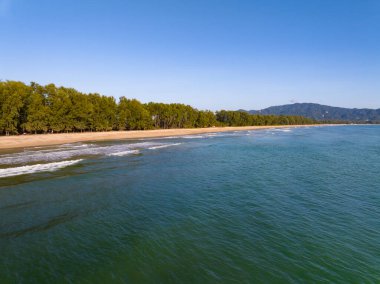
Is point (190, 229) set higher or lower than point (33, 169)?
lower

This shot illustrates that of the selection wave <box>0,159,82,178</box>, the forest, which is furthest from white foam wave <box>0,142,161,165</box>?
the forest

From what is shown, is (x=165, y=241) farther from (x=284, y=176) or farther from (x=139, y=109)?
(x=139, y=109)

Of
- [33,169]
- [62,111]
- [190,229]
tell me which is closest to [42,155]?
[33,169]

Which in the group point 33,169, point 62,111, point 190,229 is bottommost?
point 190,229

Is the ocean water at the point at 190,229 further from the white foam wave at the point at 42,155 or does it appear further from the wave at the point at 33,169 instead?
the white foam wave at the point at 42,155

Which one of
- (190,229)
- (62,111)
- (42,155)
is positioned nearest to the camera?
(190,229)

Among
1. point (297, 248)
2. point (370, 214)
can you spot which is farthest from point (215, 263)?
point (370, 214)

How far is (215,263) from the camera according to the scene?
10805 millimetres

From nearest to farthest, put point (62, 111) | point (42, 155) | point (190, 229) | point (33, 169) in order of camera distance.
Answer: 1. point (190, 229)
2. point (33, 169)
3. point (42, 155)
4. point (62, 111)

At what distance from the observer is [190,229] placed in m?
14.1

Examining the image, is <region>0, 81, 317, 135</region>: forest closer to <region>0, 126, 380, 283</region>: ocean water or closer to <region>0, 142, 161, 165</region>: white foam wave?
<region>0, 142, 161, 165</region>: white foam wave

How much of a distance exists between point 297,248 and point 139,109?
101496 millimetres

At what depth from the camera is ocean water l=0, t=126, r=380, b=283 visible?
33.8 ft

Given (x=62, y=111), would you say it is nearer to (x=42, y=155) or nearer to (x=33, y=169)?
(x=42, y=155)
